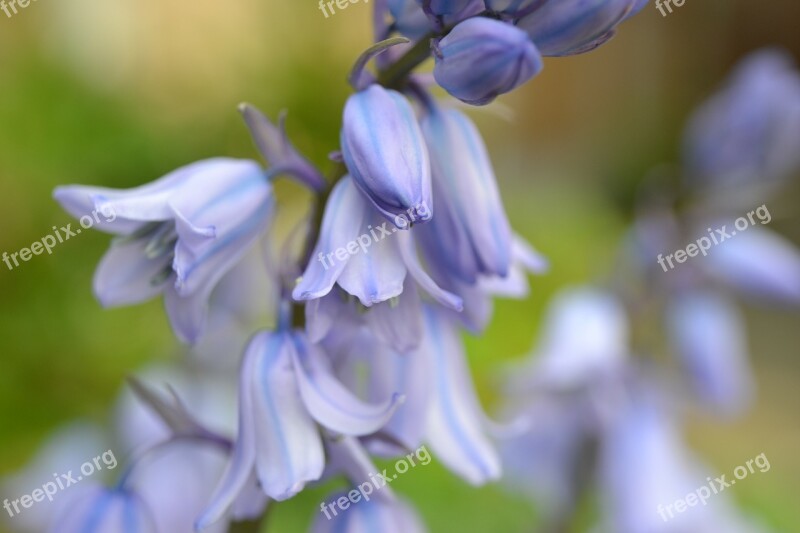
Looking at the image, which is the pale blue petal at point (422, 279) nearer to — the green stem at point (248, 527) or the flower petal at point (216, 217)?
the flower petal at point (216, 217)

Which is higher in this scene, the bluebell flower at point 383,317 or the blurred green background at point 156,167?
the bluebell flower at point 383,317

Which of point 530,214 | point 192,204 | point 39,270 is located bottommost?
point 530,214

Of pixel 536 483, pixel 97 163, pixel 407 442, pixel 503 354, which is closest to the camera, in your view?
pixel 407 442

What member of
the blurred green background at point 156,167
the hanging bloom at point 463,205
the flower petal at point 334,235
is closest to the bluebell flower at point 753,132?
the blurred green background at point 156,167

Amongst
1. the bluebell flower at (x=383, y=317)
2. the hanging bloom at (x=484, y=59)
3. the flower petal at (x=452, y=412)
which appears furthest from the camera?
the flower petal at (x=452, y=412)

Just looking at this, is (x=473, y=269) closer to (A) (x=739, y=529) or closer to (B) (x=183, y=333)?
(B) (x=183, y=333)

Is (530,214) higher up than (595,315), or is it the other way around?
(595,315)

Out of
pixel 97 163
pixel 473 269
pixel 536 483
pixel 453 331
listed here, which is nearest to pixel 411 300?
pixel 473 269

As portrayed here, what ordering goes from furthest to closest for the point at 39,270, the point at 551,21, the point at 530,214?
the point at 530,214 → the point at 39,270 → the point at 551,21
